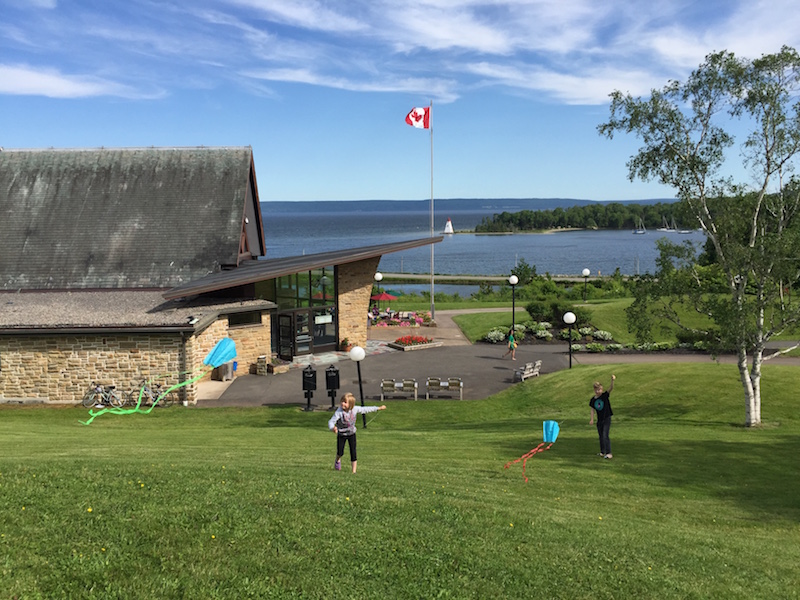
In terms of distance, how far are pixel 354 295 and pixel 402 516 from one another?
22675 millimetres

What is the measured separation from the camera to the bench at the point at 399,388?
23.1 m

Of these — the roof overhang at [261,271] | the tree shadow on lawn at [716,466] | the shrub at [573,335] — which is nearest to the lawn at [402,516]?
the tree shadow on lawn at [716,466]

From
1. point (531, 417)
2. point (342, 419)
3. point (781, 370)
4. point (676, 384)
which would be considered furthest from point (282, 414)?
point (781, 370)

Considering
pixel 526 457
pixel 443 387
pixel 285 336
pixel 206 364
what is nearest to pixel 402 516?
pixel 526 457

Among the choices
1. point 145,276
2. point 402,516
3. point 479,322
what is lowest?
point 479,322

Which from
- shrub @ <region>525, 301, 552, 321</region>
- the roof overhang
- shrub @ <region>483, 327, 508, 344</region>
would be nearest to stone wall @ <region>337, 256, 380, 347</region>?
the roof overhang

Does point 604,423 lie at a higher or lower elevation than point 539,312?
lower

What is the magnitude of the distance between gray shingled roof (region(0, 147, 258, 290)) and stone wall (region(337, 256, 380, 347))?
5.17m

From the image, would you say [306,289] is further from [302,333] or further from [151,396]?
[151,396]

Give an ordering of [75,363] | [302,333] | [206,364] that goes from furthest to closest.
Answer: [302,333] < [75,363] < [206,364]

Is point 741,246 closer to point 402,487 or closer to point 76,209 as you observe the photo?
point 402,487

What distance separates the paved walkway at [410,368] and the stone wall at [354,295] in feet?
3.65

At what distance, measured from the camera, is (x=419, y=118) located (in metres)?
42.5

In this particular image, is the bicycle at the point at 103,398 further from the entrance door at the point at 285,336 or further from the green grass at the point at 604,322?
the green grass at the point at 604,322
